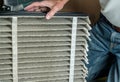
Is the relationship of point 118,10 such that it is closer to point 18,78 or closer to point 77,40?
point 77,40

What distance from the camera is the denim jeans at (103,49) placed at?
3.61ft

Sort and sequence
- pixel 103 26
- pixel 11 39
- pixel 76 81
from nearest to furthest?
pixel 11 39 < pixel 76 81 < pixel 103 26

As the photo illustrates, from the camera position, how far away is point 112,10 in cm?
95

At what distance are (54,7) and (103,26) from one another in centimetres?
31

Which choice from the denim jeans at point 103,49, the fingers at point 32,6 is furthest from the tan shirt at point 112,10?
the fingers at point 32,6

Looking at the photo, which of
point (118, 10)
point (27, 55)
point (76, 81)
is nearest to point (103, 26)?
point (118, 10)

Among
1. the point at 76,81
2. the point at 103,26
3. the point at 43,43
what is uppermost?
the point at 103,26

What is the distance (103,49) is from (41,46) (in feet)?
1.31

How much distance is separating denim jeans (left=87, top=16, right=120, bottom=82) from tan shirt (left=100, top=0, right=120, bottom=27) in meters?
0.10

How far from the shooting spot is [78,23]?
0.89 meters

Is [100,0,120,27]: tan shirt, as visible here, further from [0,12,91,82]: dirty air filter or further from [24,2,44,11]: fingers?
[24,2,44,11]: fingers

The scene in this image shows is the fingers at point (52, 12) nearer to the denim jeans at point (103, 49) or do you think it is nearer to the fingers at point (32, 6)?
the fingers at point (32, 6)

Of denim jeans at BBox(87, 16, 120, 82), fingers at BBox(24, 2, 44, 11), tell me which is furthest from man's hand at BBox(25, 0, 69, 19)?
denim jeans at BBox(87, 16, 120, 82)

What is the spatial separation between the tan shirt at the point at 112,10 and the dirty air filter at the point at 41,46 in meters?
0.11
